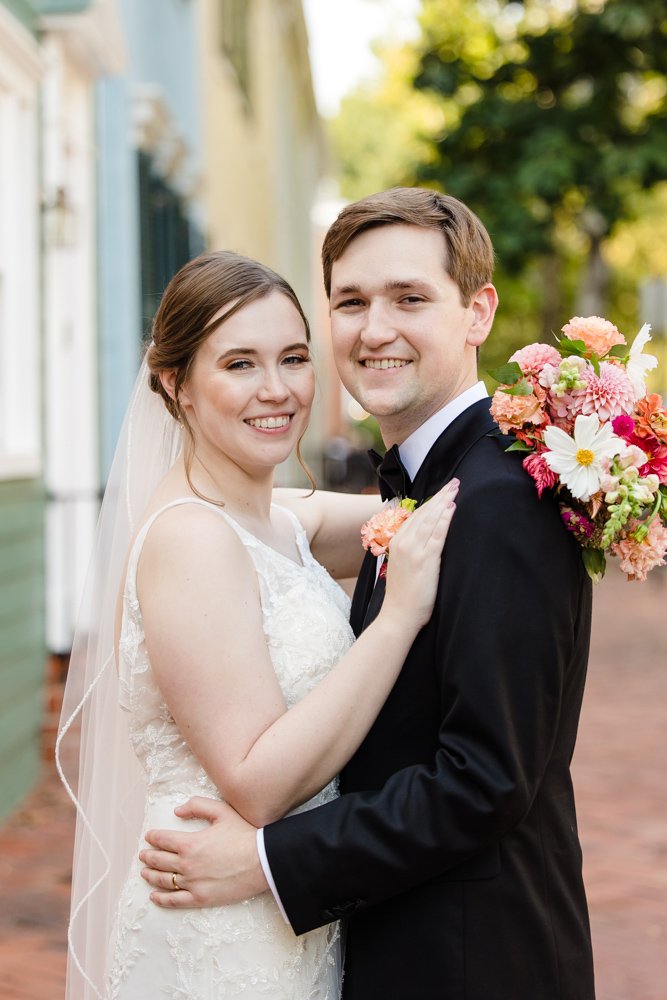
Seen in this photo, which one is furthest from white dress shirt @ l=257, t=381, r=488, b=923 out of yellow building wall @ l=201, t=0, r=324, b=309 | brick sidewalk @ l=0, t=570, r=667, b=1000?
yellow building wall @ l=201, t=0, r=324, b=309

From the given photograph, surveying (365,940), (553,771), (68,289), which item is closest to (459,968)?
(365,940)

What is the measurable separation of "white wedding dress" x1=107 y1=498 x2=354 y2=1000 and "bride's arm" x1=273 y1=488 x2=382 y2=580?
0.55 metres

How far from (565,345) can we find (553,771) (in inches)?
31.9

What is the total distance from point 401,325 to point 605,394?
1.49ft

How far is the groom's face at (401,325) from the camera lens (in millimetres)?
2475

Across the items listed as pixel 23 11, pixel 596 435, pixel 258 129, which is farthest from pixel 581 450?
pixel 258 129

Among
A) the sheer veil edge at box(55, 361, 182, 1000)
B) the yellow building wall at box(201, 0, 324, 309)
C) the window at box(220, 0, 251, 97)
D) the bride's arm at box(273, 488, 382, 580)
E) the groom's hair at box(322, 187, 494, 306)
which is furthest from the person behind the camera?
the window at box(220, 0, 251, 97)

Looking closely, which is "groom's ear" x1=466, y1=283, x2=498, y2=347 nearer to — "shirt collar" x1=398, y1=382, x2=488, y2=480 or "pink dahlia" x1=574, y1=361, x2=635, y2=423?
"shirt collar" x1=398, y1=382, x2=488, y2=480

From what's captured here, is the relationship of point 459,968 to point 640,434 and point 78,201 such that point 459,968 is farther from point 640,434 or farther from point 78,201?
point 78,201

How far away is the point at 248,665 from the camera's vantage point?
7.95ft

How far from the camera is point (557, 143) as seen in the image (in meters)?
15.1

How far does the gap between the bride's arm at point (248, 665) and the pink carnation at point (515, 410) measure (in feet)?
0.60

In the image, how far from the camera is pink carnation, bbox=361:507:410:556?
246 cm

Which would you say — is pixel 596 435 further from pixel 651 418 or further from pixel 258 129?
pixel 258 129
